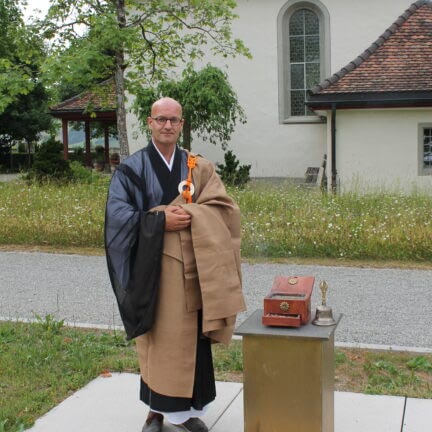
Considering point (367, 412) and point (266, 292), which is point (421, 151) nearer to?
point (266, 292)

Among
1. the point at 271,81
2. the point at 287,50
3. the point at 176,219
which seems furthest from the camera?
the point at 287,50

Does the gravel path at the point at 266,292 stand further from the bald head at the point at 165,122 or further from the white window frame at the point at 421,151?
the white window frame at the point at 421,151

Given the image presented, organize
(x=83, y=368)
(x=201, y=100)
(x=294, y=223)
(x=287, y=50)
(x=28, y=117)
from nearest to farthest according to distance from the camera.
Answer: (x=83, y=368) < (x=294, y=223) < (x=201, y=100) < (x=287, y=50) < (x=28, y=117)

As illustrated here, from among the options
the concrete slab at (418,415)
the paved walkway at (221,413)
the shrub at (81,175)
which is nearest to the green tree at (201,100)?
the shrub at (81,175)

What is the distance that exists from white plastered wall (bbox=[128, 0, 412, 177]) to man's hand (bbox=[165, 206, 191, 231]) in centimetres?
2038

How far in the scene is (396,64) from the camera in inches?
750

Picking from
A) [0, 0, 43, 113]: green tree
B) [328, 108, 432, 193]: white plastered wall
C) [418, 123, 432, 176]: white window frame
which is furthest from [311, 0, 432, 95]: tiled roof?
[0, 0, 43, 113]: green tree

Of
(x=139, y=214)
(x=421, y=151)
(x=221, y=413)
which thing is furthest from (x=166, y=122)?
(x=421, y=151)

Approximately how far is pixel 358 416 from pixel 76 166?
17.7 meters

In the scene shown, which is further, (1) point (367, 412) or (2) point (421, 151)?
(2) point (421, 151)

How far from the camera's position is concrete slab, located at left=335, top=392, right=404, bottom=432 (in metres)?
4.68

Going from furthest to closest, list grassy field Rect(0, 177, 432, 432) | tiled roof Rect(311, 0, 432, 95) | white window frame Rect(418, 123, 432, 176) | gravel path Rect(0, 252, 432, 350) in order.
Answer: white window frame Rect(418, 123, 432, 176)
tiled roof Rect(311, 0, 432, 95)
gravel path Rect(0, 252, 432, 350)
grassy field Rect(0, 177, 432, 432)

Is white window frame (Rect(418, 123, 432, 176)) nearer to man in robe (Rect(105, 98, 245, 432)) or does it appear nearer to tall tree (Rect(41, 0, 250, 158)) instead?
tall tree (Rect(41, 0, 250, 158))

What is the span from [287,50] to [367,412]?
69.6 ft
